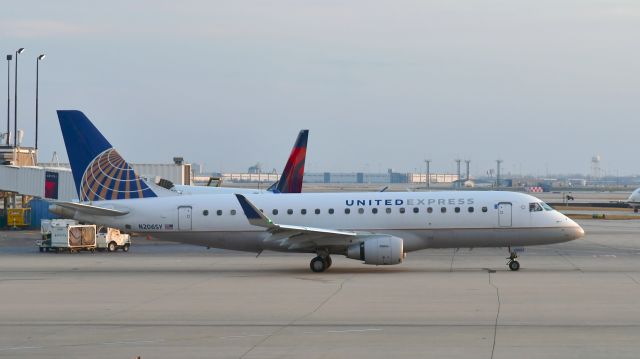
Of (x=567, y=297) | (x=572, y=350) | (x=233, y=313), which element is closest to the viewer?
(x=572, y=350)

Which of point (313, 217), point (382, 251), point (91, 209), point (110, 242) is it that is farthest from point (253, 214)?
point (110, 242)

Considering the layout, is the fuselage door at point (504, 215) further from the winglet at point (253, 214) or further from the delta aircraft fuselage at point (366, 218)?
the winglet at point (253, 214)

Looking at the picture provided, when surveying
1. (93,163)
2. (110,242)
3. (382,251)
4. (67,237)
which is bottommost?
(110,242)

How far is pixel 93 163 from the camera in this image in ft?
131

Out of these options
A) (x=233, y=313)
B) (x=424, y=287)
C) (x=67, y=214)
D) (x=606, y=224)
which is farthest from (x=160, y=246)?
→ (x=606, y=224)

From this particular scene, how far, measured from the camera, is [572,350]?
749 inches

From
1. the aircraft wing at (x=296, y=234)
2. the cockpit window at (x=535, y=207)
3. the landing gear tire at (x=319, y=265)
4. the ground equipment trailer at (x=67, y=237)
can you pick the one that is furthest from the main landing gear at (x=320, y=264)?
the ground equipment trailer at (x=67, y=237)

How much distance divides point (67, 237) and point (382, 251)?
20.6 m

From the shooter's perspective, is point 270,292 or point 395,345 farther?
point 270,292

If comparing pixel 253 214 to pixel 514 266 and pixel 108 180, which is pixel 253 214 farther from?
pixel 514 266

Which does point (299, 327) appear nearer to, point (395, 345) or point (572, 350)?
point (395, 345)

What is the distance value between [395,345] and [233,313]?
658 cm

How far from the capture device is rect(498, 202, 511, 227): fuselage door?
124 ft

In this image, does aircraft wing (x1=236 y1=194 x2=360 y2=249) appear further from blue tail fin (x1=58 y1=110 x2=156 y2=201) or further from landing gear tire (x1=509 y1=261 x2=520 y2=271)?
blue tail fin (x1=58 y1=110 x2=156 y2=201)
